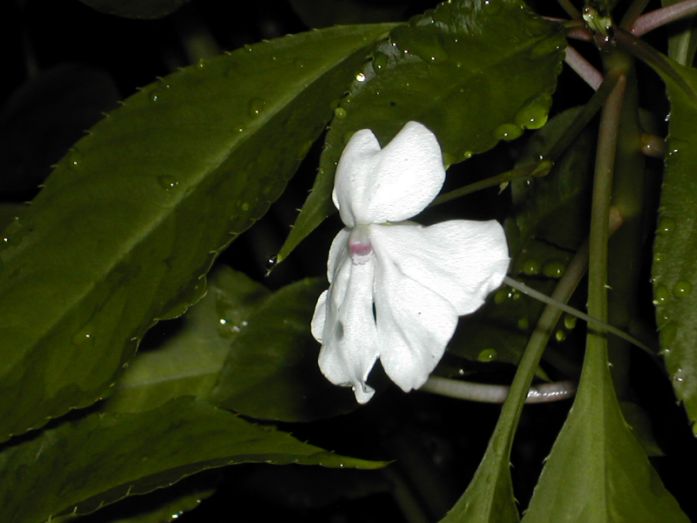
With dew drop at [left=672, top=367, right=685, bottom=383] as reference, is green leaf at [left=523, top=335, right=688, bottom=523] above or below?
below

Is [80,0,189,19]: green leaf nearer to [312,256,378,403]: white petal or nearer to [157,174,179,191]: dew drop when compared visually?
[157,174,179,191]: dew drop

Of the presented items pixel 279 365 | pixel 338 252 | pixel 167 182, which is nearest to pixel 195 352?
pixel 279 365

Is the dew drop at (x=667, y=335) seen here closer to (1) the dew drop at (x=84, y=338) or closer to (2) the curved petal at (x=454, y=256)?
(2) the curved petal at (x=454, y=256)

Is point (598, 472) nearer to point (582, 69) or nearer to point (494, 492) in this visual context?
point (494, 492)

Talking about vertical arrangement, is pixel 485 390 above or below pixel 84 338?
below

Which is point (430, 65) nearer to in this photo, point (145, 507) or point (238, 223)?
point (238, 223)

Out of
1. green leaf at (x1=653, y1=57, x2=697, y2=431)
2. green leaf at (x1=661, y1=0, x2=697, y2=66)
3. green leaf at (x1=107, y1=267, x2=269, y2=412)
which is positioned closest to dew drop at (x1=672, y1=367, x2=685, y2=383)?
green leaf at (x1=653, y1=57, x2=697, y2=431)
